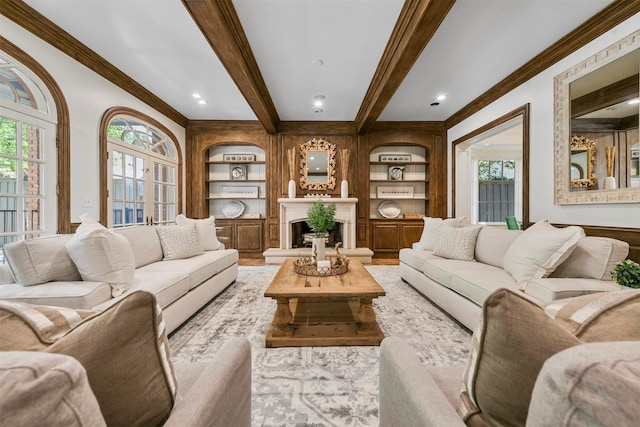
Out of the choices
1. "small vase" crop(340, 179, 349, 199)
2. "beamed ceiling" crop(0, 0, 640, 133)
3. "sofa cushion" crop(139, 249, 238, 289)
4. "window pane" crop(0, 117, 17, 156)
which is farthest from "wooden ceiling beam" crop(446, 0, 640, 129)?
"window pane" crop(0, 117, 17, 156)

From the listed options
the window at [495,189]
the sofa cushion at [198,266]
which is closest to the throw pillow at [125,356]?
the sofa cushion at [198,266]

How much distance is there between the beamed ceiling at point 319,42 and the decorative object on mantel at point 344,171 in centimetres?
129

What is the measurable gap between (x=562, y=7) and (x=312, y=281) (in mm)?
3258

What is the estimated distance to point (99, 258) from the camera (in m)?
1.82

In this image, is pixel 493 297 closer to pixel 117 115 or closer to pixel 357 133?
pixel 117 115

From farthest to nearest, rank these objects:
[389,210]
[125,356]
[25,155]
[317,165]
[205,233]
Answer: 1. [389,210]
2. [317,165]
3. [205,233]
4. [25,155]
5. [125,356]

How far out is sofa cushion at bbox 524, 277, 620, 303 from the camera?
1674 mm

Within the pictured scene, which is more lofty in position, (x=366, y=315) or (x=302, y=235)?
(x=302, y=235)

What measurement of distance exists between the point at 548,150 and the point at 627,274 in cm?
191

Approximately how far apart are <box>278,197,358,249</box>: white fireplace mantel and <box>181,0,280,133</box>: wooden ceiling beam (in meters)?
2.04

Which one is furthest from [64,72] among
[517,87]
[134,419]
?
[517,87]

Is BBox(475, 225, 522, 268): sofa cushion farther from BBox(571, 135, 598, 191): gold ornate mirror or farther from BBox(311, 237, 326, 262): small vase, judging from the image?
BBox(311, 237, 326, 262): small vase

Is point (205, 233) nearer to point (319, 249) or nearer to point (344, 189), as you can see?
point (319, 249)

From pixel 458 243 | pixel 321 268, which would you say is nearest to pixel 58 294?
pixel 321 268
